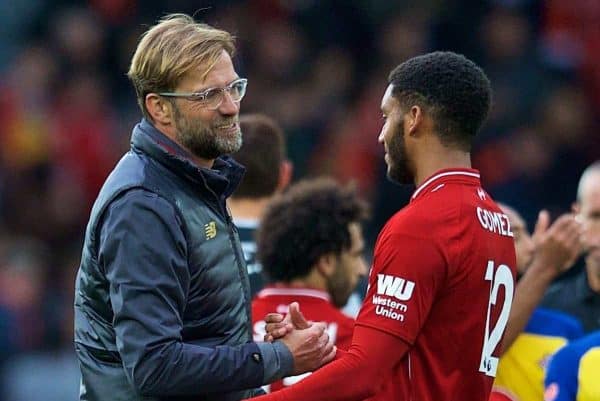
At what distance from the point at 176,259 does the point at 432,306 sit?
0.75m

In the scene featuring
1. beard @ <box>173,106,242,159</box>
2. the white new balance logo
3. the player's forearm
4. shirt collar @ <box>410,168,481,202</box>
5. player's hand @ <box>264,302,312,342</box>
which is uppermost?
beard @ <box>173,106,242,159</box>

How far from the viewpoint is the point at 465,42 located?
10180 millimetres

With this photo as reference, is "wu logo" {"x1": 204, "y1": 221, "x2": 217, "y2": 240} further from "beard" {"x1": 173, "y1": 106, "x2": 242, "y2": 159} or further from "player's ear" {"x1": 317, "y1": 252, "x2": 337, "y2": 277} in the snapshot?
"player's ear" {"x1": 317, "y1": 252, "x2": 337, "y2": 277}

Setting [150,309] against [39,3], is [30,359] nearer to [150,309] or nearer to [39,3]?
[39,3]

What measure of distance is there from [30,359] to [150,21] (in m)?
2.89

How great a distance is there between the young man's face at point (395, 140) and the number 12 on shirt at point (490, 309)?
382 mm

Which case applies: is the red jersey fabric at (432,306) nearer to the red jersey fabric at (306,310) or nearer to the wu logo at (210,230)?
the wu logo at (210,230)

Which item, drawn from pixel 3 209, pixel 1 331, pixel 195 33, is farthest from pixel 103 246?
pixel 3 209

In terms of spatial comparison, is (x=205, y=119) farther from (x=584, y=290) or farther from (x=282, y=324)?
(x=584, y=290)

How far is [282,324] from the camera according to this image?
3699mm

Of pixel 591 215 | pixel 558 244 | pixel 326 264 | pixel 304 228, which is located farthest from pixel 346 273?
pixel 591 215

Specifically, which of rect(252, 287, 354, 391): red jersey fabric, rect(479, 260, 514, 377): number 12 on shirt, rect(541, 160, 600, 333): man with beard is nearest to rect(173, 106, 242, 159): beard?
rect(479, 260, 514, 377): number 12 on shirt

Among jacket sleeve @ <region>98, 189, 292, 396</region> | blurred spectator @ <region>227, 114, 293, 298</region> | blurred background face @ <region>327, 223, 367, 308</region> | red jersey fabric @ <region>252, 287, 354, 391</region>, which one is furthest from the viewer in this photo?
blurred spectator @ <region>227, 114, 293, 298</region>

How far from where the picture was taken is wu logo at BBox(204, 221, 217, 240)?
3615 millimetres
